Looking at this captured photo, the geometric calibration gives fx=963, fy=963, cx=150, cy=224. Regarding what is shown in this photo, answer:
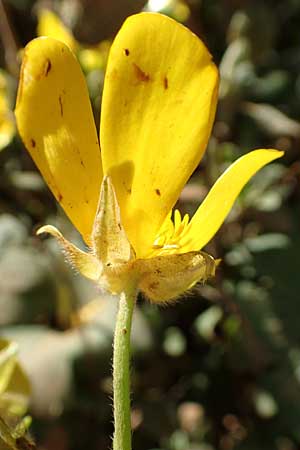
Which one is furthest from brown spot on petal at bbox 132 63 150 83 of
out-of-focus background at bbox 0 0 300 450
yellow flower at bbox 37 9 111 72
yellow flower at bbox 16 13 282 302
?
yellow flower at bbox 37 9 111 72

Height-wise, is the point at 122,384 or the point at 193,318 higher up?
the point at 122,384

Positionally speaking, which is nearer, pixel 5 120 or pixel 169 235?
pixel 169 235

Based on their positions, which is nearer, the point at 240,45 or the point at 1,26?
the point at 240,45

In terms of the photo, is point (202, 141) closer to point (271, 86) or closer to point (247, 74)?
point (247, 74)

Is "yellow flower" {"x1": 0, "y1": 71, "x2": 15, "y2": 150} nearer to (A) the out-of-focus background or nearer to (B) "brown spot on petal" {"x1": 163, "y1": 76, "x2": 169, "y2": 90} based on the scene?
(A) the out-of-focus background

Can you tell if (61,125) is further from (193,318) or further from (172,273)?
(193,318)

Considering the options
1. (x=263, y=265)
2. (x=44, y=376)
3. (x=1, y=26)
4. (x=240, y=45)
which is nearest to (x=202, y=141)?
(x=44, y=376)

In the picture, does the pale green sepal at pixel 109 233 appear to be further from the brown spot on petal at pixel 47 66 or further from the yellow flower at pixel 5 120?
the yellow flower at pixel 5 120

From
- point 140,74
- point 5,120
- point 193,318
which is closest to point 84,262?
point 140,74
